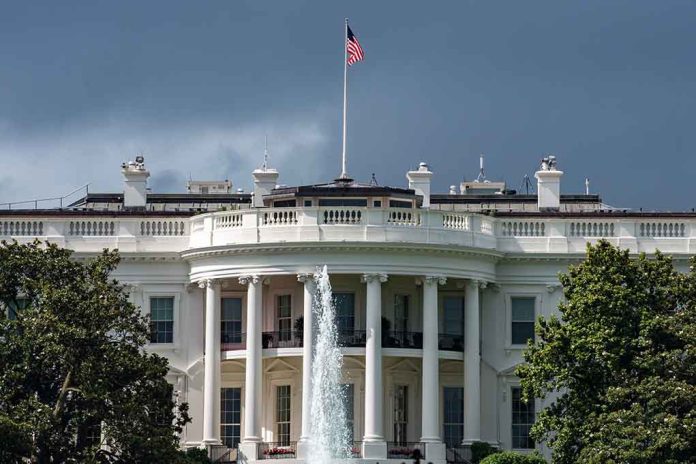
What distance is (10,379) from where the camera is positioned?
6906 centimetres

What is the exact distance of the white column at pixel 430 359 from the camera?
80.6 metres

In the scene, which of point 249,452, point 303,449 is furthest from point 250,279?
point 303,449

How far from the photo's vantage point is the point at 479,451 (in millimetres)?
80500

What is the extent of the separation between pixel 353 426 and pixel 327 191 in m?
8.44

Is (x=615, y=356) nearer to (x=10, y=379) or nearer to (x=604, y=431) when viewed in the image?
(x=604, y=431)

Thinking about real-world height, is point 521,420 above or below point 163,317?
below

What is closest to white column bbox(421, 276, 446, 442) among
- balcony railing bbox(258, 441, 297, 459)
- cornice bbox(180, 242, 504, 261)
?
cornice bbox(180, 242, 504, 261)

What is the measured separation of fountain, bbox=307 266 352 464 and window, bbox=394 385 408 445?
267cm

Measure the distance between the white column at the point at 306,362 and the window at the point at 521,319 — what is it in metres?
8.33

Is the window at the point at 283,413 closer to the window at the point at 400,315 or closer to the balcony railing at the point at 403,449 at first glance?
the balcony railing at the point at 403,449

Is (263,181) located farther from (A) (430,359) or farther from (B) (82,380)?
(B) (82,380)

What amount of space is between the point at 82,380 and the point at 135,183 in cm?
2037

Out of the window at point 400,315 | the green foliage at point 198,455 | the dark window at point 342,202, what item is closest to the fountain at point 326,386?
the window at point 400,315

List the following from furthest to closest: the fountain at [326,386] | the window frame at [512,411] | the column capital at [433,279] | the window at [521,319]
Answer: the window at [521,319], the window frame at [512,411], the column capital at [433,279], the fountain at [326,386]
